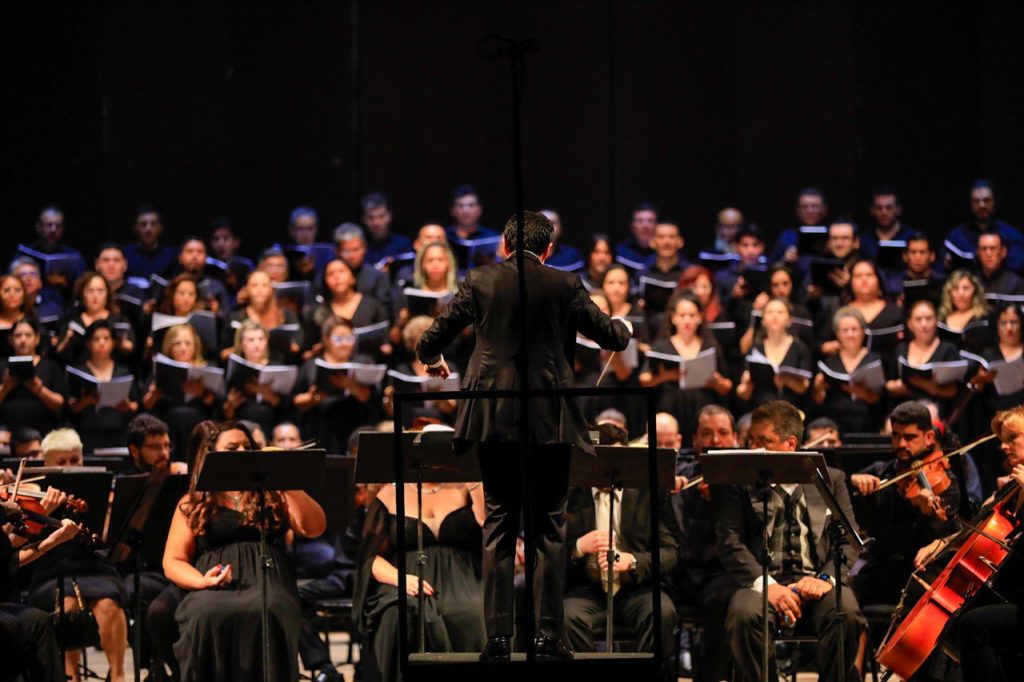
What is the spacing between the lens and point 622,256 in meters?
10.8

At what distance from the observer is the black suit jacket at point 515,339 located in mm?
4496

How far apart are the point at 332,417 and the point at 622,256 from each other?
2917mm

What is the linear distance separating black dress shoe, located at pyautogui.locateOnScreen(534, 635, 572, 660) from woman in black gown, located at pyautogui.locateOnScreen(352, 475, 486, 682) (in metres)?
1.28

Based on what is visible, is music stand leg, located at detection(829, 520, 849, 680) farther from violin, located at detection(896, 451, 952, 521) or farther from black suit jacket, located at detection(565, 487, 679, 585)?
black suit jacket, located at detection(565, 487, 679, 585)

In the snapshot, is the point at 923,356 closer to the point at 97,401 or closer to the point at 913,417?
the point at 913,417

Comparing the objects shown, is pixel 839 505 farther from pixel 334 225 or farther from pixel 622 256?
pixel 334 225

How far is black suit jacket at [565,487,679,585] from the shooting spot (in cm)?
626

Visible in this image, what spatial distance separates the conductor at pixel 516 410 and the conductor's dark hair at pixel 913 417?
6.62 ft

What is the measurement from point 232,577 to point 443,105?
7.58 meters

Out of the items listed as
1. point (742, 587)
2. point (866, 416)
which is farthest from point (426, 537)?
point (866, 416)

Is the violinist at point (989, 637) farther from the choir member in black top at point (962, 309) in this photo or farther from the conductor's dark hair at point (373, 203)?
the conductor's dark hair at point (373, 203)

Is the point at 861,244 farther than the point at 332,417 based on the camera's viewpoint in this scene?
Yes

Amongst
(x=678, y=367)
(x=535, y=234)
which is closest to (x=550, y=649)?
(x=535, y=234)

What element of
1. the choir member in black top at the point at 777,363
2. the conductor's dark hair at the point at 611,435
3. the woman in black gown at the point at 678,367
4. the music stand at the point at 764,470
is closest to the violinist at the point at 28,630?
the conductor's dark hair at the point at 611,435
